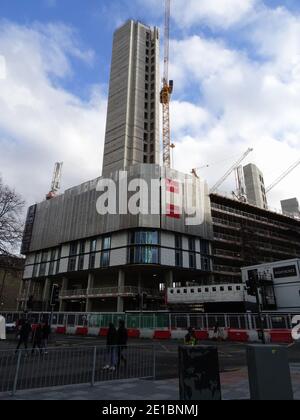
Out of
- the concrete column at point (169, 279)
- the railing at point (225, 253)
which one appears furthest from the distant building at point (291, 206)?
the concrete column at point (169, 279)

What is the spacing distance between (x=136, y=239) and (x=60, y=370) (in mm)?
36822

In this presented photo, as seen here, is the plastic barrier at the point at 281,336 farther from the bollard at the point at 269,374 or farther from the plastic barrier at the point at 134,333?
the bollard at the point at 269,374

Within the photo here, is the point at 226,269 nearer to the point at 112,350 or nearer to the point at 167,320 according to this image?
the point at 167,320

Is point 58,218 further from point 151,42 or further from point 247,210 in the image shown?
point 151,42

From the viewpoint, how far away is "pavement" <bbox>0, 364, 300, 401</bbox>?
261 inches

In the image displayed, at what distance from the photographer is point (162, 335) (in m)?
27.3

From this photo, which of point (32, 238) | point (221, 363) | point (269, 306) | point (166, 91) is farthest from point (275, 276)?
point (166, 91)

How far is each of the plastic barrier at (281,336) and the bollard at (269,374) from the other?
18.6 m

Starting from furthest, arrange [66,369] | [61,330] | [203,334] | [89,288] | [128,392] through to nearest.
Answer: [89,288] → [61,330] → [203,334] → [66,369] → [128,392]

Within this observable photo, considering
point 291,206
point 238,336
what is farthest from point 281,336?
point 291,206

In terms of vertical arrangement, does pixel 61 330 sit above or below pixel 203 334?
above

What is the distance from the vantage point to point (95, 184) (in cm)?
5509

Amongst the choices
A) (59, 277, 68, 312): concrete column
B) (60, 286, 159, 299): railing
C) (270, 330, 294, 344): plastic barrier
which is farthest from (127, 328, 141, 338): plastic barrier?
(59, 277, 68, 312): concrete column

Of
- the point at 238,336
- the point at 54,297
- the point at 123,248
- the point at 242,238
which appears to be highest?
the point at 242,238
